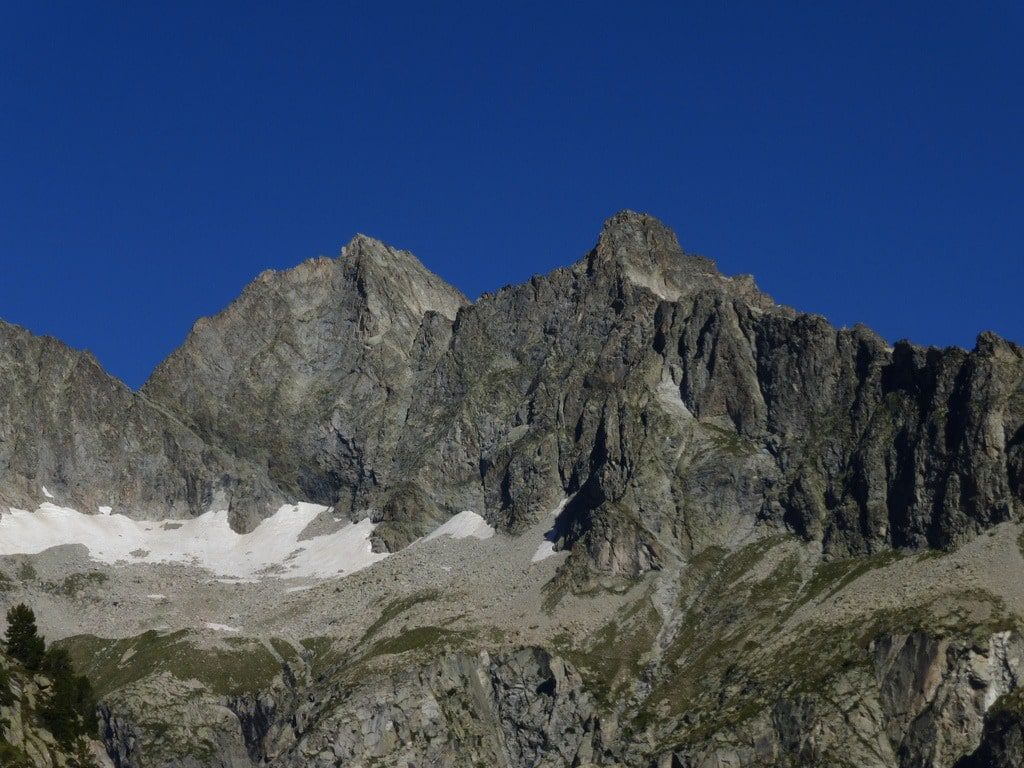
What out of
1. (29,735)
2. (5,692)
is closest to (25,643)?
(5,692)

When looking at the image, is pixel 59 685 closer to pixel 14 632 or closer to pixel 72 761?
pixel 72 761

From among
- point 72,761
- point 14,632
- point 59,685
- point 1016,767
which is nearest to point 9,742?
point 72,761

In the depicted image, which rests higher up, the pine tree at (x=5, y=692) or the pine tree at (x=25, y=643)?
the pine tree at (x=25, y=643)

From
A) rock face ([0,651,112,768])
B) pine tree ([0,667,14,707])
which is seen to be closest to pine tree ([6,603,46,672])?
rock face ([0,651,112,768])

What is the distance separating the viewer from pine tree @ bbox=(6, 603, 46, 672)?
126m

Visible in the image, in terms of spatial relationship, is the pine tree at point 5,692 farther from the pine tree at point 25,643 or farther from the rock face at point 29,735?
the pine tree at point 25,643

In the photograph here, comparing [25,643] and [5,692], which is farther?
[25,643]

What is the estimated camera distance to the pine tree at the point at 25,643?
415 feet

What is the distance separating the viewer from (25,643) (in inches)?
5094

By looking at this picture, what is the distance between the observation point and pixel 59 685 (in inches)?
4498

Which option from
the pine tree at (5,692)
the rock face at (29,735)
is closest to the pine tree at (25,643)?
the rock face at (29,735)

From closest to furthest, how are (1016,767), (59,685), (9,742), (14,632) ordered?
(9,742) < (59,685) < (14,632) < (1016,767)

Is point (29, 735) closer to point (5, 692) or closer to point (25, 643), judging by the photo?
point (5, 692)

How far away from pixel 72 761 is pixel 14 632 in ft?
94.7
